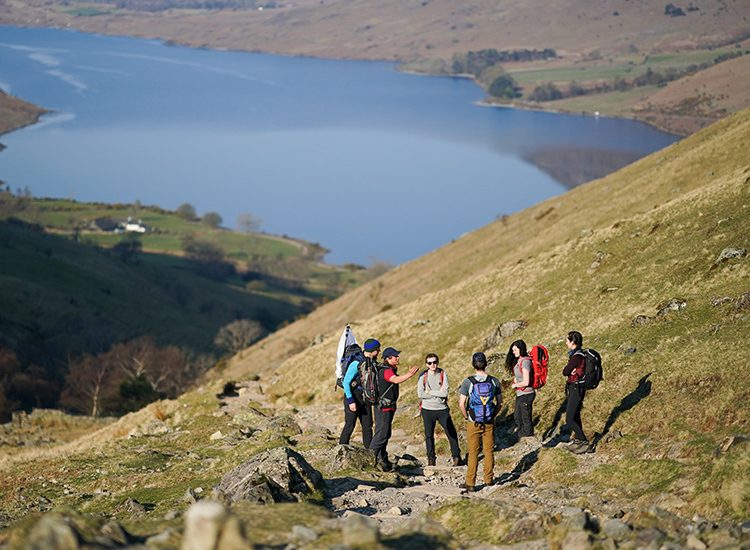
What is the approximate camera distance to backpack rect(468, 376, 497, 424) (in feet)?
58.3

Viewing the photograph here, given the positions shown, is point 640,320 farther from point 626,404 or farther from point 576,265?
point 576,265

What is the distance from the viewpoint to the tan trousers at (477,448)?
18.0 metres

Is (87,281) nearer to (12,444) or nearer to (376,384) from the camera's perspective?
(12,444)

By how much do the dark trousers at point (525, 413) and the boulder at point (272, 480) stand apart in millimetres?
5682

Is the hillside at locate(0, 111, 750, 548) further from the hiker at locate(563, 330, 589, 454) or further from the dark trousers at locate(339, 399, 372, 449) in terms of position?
the dark trousers at locate(339, 399, 372, 449)

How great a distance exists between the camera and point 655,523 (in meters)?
13.2

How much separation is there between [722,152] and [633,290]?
21.2 m

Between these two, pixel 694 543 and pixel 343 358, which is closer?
pixel 694 543

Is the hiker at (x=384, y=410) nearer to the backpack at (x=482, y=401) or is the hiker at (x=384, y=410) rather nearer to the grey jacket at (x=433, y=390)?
the grey jacket at (x=433, y=390)

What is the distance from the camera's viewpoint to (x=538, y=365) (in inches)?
821

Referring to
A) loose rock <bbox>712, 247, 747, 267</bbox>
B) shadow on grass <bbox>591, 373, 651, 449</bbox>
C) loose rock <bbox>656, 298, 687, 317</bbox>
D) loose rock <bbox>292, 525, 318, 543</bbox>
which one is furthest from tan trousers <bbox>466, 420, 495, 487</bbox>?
loose rock <bbox>712, 247, 747, 267</bbox>

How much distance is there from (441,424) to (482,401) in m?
2.60

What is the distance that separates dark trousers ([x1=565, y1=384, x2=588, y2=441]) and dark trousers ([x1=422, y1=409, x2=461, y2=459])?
2571mm

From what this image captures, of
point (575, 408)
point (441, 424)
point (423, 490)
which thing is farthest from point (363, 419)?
point (575, 408)
